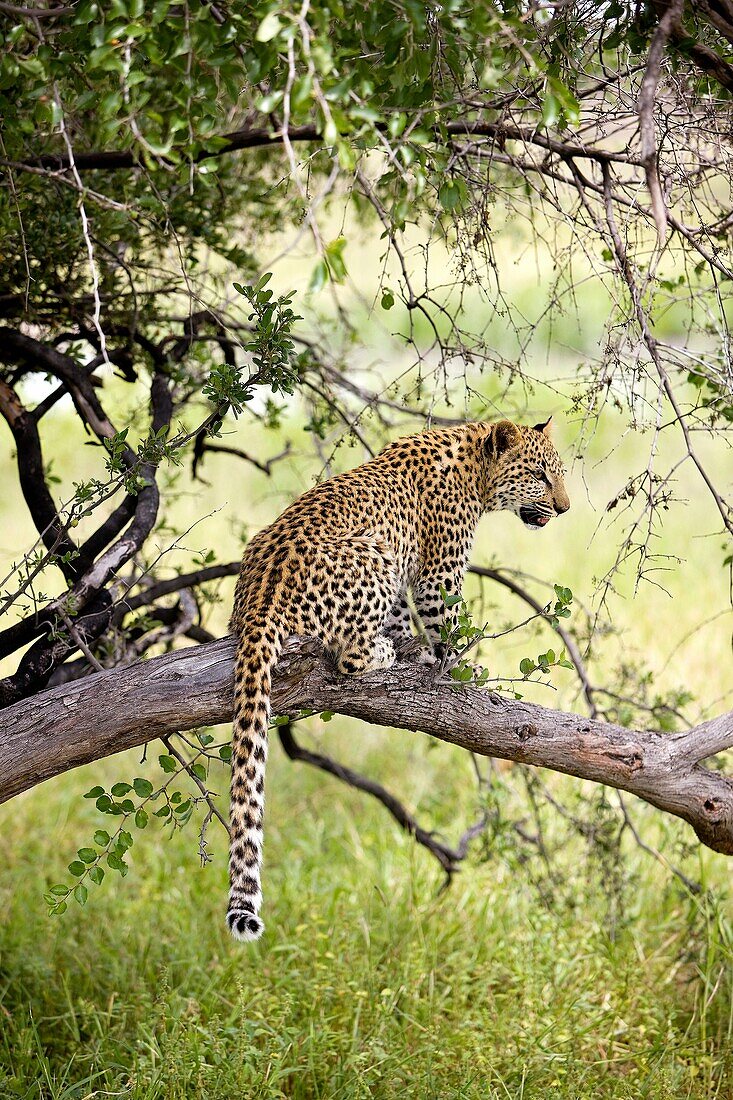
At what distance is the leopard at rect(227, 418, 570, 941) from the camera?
3.39 m

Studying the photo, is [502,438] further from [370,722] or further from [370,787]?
[370,787]

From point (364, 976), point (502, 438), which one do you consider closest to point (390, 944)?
point (364, 976)

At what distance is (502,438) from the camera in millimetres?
4723

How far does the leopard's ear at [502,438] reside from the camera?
470cm

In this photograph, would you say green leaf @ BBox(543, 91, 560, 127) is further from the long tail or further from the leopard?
the long tail

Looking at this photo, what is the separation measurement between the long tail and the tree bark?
0.40 feet

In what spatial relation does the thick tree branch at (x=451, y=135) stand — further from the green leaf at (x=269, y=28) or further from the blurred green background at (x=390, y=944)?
the green leaf at (x=269, y=28)

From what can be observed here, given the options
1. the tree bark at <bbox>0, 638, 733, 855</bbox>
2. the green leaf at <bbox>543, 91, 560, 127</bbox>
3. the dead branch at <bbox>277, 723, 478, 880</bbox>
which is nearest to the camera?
the green leaf at <bbox>543, 91, 560, 127</bbox>

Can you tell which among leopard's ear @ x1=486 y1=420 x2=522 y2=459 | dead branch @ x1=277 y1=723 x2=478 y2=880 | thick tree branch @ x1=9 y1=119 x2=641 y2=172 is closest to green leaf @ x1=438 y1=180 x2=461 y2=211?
thick tree branch @ x1=9 y1=119 x2=641 y2=172

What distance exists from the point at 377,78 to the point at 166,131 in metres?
0.68

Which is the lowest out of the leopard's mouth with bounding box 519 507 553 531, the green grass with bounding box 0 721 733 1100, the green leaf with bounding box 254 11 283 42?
the green grass with bounding box 0 721 733 1100

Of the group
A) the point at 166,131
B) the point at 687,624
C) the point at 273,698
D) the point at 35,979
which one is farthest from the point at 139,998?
the point at 687,624

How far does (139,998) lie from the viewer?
516 centimetres

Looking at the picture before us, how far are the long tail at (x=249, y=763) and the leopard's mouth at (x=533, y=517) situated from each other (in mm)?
1738
